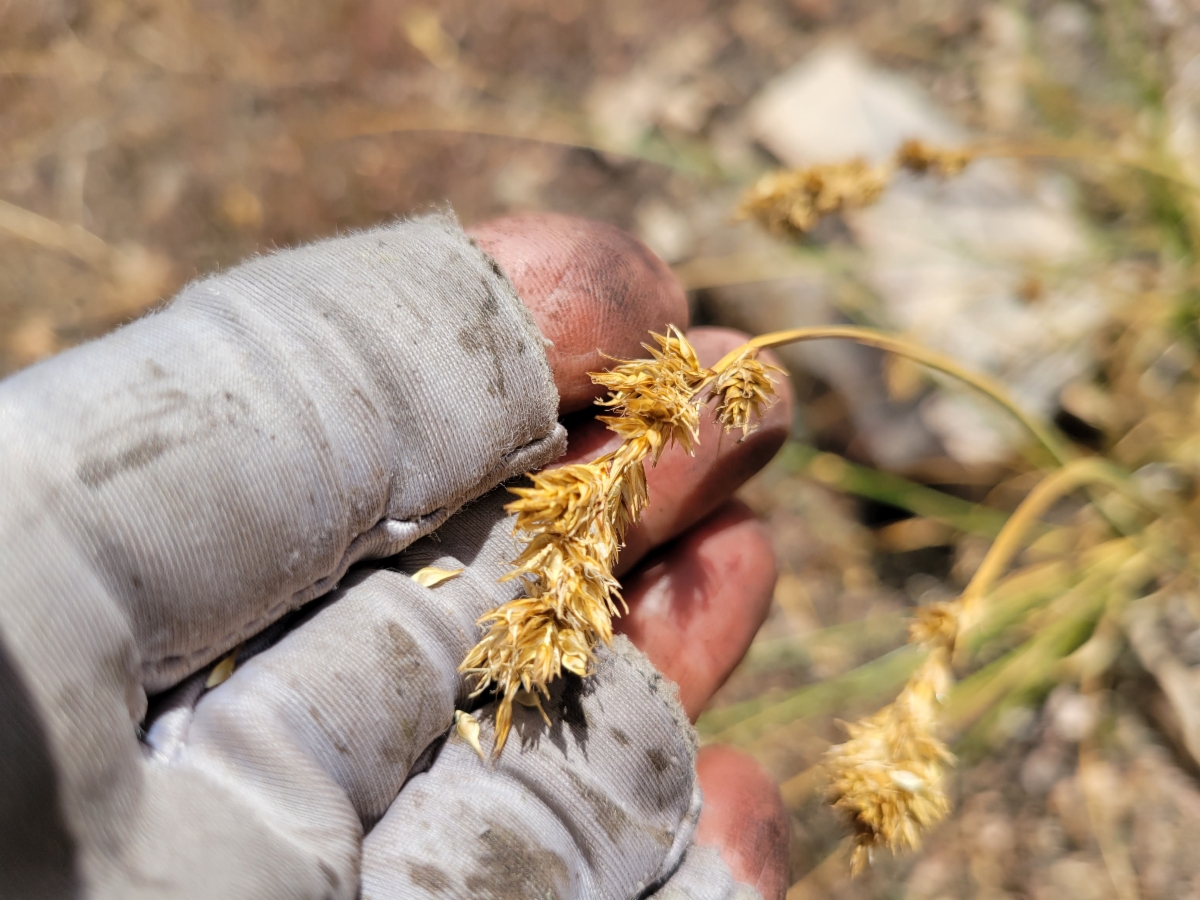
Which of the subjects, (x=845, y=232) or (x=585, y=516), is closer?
(x=585, y=516)

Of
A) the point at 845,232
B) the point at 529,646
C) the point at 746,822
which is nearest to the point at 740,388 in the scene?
the point at 529,646

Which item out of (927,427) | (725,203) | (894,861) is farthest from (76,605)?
(725,203)

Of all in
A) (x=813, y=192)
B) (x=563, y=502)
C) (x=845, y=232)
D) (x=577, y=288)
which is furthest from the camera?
(x=845, y=232)

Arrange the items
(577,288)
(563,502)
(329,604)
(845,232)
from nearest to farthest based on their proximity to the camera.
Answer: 1. (563,502)
2. (329,604)
3. (577,288)
4. (845,232)

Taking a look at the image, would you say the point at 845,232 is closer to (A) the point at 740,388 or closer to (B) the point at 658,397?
(A) the point at 740,388

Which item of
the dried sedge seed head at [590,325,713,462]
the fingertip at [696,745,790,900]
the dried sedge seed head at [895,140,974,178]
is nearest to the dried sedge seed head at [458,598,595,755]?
the dried sedge seed head at [590,325,713,462]

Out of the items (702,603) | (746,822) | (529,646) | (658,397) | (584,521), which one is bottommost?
(746,822)
